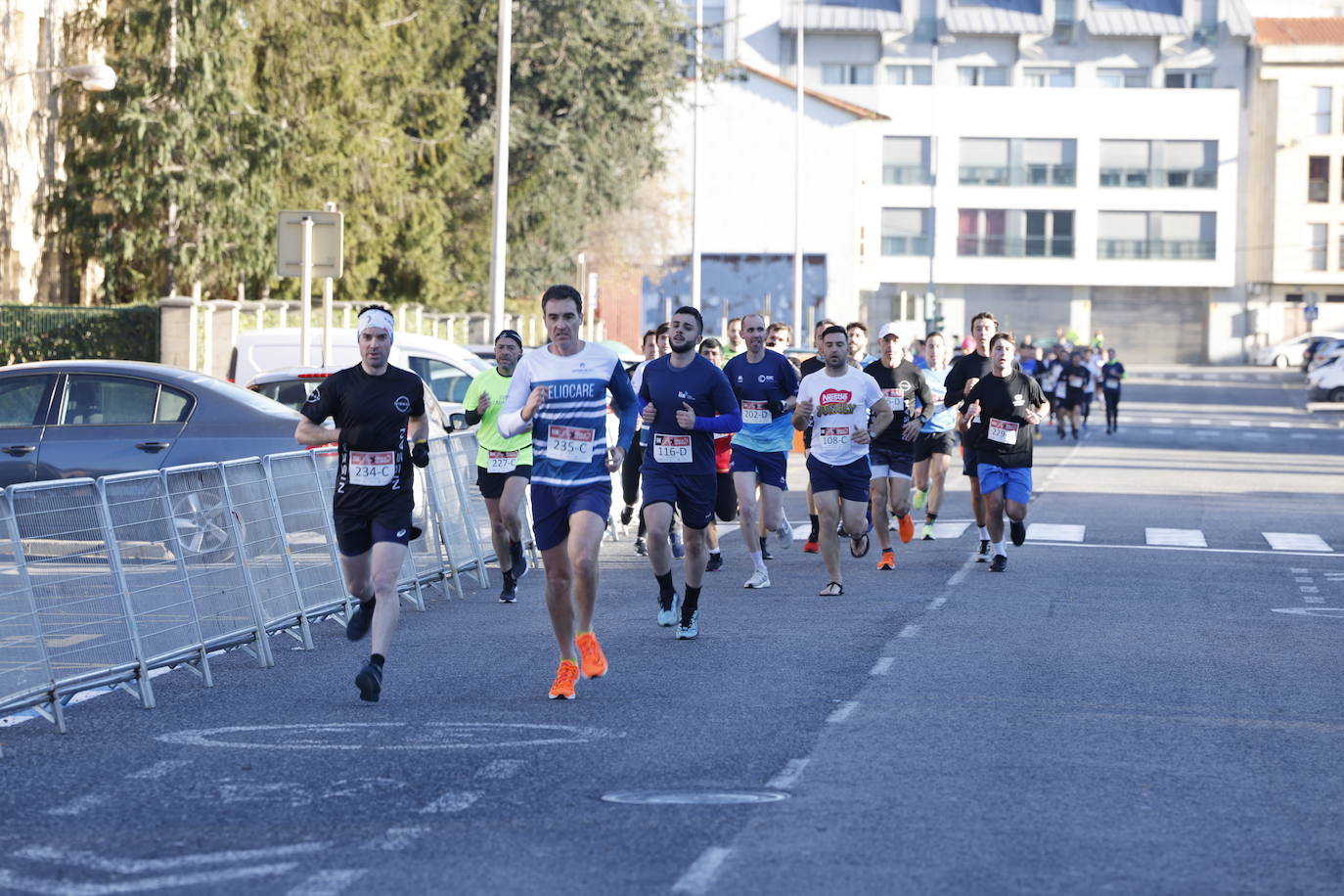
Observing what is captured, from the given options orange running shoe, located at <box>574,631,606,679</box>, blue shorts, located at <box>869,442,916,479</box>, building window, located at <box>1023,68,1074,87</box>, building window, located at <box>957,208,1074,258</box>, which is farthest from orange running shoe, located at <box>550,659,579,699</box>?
building window, located at <box>1023,68,1074,87</box>

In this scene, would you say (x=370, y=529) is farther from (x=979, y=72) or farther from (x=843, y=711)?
(x=979, y=72)

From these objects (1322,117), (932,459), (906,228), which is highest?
(1322,117)

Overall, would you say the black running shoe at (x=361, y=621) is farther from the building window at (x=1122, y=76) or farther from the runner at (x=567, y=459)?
the building window at (x=1122, y=76)

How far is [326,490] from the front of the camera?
12.8 meters

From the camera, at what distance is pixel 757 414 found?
14992 millimetres

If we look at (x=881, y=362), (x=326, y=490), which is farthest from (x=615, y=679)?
(x=881, y=362)

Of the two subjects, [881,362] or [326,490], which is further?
[881,362]

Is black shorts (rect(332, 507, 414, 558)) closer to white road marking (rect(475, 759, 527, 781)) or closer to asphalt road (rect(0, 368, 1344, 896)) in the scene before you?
asphalt road (rect(0, 368, 1344, 896))

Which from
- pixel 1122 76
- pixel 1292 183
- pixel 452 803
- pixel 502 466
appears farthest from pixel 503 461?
pixel 1292 183

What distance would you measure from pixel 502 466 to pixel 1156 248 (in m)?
85.1

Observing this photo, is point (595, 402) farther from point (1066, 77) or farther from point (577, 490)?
point (1066, 77)

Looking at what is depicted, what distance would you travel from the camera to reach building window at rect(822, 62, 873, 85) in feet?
312

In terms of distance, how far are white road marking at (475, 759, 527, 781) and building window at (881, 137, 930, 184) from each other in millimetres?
88551

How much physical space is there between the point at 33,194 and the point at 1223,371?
63576 mm
